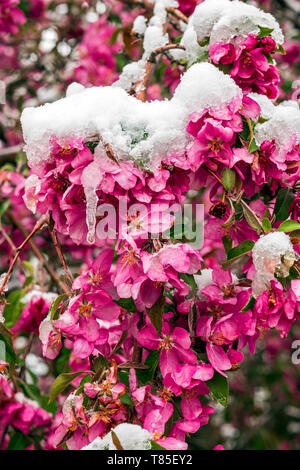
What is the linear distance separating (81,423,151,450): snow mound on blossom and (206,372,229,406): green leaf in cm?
16

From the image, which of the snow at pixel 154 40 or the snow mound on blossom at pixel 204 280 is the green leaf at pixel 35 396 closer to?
the snow mound on blossom at pixel 204 280

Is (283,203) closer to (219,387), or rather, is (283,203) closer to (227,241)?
(227,241)

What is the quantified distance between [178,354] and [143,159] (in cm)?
35

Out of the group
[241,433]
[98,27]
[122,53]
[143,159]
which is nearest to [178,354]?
[143,159]

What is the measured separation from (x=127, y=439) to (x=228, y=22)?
2.47 feet

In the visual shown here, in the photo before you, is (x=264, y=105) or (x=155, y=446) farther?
(x=264, y=105)

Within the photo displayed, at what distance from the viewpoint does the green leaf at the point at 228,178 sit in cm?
90

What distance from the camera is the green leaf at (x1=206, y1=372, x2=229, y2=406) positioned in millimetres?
938

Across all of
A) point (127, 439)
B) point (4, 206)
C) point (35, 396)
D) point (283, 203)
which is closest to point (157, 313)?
point (127, 439)

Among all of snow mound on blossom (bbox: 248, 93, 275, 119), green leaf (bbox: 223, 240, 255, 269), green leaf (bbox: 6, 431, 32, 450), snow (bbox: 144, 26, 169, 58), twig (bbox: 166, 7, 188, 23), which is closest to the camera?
green leaf (bbox: 223, 240, 255, 269)

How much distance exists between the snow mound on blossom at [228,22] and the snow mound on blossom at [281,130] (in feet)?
0.51

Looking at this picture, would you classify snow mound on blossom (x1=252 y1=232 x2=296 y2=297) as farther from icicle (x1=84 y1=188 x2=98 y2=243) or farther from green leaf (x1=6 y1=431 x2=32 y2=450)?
green leaf (x1=6 y1=431 x2=32 y2=450)

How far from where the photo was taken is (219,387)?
3.12ft

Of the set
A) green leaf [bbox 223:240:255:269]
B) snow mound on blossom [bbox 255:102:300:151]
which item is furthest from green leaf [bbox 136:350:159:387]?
snow mound on blossom [bbox 255:102:300:151]
